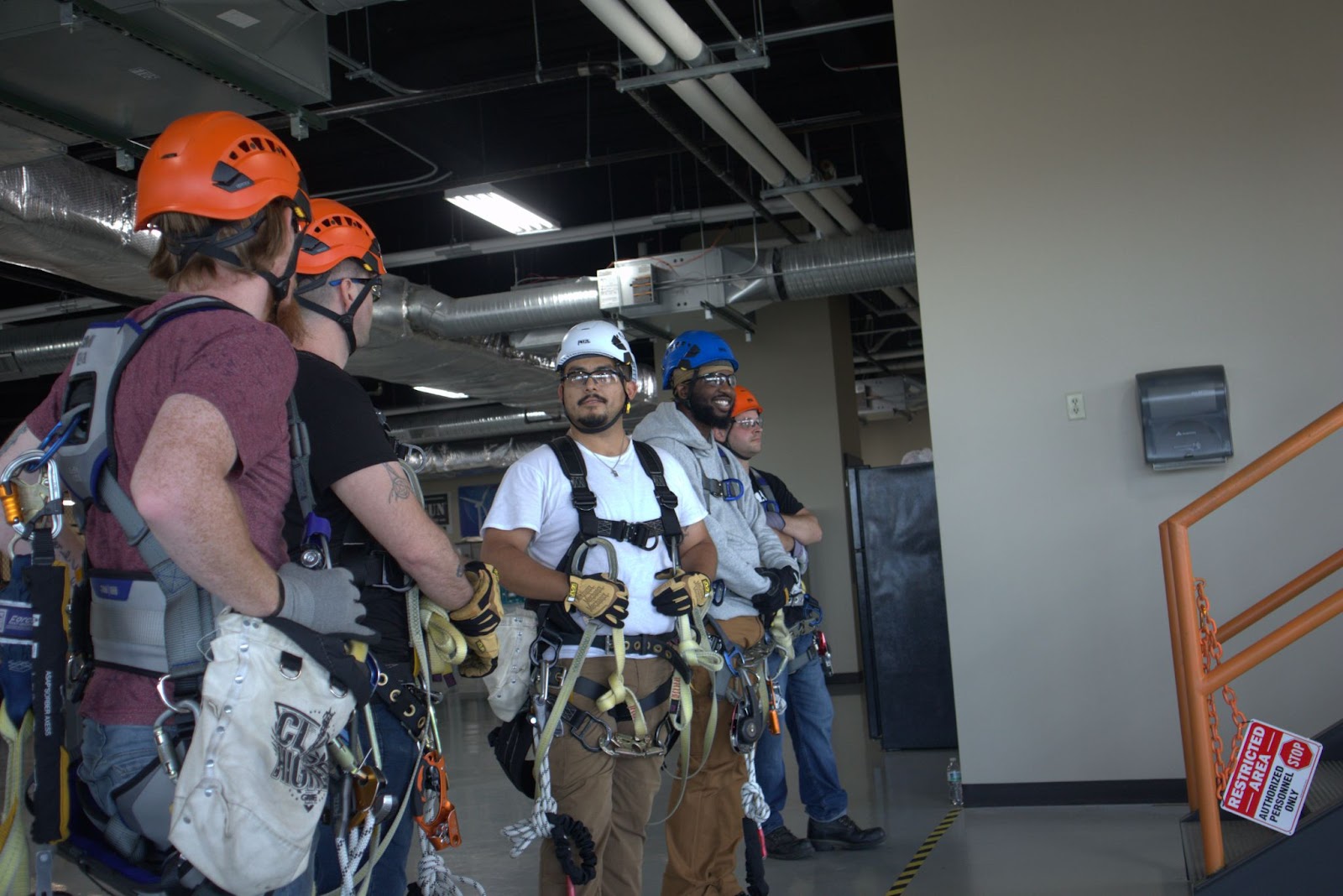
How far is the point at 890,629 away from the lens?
8.17 m

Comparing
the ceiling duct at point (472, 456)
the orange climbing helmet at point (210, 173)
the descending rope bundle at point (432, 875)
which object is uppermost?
the ceiling duct at point (472, 456)

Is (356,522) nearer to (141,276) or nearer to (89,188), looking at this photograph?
→ (89,188)

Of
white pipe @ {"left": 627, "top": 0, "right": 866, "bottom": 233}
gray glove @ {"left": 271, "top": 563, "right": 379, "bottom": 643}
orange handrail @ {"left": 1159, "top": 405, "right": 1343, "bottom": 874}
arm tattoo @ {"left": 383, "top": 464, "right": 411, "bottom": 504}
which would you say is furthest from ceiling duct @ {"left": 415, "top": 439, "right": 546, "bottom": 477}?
gray glove @ {"left": 271, "top": 563, "right": 379, "bottom": 643}

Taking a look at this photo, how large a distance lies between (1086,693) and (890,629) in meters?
2.32

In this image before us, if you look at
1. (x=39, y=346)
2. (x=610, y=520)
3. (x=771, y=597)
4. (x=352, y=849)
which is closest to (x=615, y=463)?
(x=610, y=520)

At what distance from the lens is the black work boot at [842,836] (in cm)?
548

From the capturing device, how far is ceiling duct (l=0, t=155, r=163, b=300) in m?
6.83

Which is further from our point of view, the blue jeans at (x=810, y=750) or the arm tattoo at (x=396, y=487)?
the blue jeans at (x=810, y=750)

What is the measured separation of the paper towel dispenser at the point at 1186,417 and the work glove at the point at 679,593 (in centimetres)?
314

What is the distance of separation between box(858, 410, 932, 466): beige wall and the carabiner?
73.3 feet

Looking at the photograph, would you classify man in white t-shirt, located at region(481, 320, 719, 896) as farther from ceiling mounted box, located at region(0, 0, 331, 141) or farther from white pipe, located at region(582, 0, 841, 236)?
white pipe, located at region(582, 0, 841, 236)

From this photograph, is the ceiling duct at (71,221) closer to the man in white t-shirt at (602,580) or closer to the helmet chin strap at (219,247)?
the man in white t-shirt at (602,580)

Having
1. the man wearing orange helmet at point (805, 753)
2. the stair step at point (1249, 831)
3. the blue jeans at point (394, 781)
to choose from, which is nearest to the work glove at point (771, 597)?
the man wearing orange helmet at point (805, 753)

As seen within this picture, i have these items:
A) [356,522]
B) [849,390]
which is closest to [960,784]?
[356,522]
